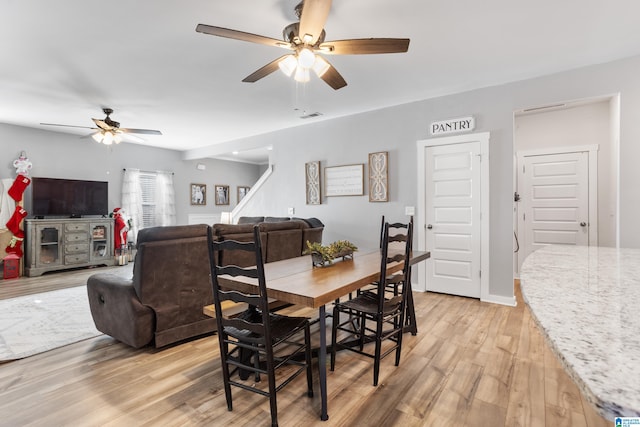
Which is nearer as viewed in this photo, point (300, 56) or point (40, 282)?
point (300, 56)

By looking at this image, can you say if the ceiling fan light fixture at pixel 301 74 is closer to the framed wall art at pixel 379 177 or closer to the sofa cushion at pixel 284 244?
the sofa cushion at pixel 284 244

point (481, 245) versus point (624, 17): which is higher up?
point (624, 17)

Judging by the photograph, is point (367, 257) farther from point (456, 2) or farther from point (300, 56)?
point (456, 2)

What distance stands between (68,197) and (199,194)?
295 centimetres

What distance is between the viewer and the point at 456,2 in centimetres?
233

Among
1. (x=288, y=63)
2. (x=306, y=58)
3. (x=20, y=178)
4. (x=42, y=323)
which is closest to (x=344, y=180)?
(x=288, y=63)

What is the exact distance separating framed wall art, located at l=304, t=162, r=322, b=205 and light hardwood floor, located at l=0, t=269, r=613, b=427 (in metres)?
3.14

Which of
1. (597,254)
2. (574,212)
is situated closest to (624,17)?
(597,254)

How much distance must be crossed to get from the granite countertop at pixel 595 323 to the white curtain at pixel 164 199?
310 inches

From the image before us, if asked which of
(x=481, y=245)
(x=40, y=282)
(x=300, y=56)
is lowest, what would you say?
(x=40, y=282)

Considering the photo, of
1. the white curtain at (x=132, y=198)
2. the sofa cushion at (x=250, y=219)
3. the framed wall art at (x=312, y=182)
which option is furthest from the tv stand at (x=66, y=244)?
the framed wall art at (x=312, y=182)

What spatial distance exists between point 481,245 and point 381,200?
150 cm

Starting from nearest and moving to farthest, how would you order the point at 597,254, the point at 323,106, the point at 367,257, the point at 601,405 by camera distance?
the point at 601,405
the point at 597,254
the point at 367,257
the point at 323,106

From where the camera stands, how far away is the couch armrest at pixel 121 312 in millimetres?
2602
